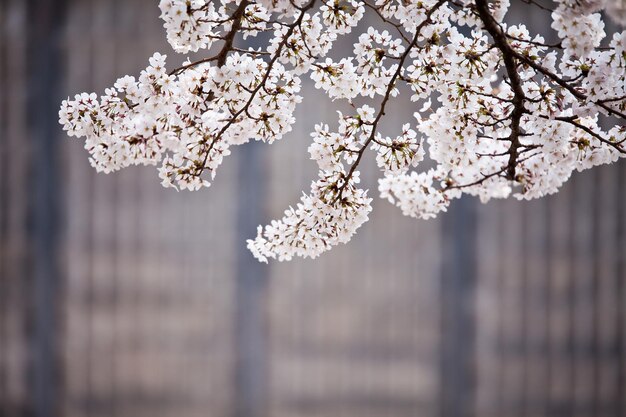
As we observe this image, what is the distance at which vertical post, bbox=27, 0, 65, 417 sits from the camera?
2.77 metres

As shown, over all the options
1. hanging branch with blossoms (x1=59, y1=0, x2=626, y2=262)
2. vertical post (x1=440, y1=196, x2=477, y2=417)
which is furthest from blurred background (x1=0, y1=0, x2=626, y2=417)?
hanging branch with blossoms (x1=59, y1=0, x2=626, y2=262)

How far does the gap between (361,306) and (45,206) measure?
1.36 metres

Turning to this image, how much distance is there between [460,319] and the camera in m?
2.62

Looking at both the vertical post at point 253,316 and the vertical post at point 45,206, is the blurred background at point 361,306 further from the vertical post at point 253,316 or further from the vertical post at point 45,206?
the vertical post at point 45,206

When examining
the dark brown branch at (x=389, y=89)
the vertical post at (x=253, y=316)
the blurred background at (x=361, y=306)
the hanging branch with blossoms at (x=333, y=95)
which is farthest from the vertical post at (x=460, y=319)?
the dark brown branch at (x=389, y=89)

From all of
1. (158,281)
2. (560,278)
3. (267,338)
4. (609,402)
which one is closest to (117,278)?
(158,281)

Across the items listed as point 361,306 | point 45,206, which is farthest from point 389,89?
point 45,206

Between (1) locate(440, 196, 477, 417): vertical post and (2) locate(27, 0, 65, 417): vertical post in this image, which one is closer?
(1) locate(440, 196, 477, 417): vertical post

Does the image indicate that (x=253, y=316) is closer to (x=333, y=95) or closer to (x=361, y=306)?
(x=361, y=306)

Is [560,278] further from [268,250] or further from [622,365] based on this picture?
[268,250]

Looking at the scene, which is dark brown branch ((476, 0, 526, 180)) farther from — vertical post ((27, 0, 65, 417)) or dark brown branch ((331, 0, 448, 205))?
vertical post ((27, 0, 65, 417))

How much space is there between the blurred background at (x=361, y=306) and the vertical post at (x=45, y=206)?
0.45 ft

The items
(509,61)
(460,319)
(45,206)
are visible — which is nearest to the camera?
(509,61)

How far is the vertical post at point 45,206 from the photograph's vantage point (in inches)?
109
